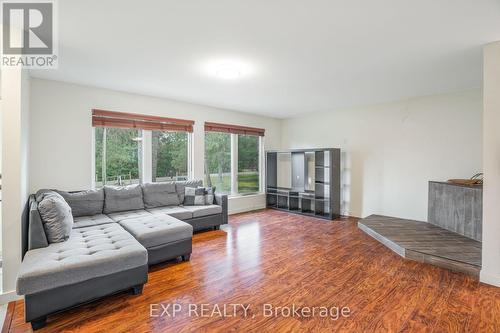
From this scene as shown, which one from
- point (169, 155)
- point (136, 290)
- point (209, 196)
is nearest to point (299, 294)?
point (136, 290)

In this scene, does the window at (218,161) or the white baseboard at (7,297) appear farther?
the window at (218,161)

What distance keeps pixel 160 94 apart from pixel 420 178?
203 inches

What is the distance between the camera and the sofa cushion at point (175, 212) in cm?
399

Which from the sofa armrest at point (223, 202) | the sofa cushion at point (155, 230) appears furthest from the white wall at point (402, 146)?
the sofa cushion at point (155, 230)

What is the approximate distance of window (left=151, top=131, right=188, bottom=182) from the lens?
478 centimetres

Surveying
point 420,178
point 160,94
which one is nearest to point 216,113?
point 160,94

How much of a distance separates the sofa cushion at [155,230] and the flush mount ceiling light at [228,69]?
2.09 meters

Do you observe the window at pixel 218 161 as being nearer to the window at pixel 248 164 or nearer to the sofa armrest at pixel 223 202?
the window at pixel 248 164

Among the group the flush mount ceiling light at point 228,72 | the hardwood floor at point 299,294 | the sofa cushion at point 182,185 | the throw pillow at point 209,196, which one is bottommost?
the hardwood floor at point 299,294

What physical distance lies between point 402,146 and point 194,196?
167 inches

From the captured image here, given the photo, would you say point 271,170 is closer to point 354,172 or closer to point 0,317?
point 354,172

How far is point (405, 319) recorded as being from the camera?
204 centimetres

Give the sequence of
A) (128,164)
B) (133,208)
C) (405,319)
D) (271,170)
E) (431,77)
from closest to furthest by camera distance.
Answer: (405,319) → (431,77) → (133,208) → (128,164) → (271,170)

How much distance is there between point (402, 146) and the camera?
4934 mm
